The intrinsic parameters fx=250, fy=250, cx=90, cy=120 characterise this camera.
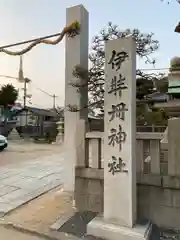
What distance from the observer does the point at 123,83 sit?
318 cm

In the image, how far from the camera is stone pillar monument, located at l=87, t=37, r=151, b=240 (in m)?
3.10

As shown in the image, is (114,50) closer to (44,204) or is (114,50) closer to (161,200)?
(161,200)

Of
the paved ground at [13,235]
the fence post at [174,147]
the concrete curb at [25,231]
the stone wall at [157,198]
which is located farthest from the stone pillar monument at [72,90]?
the fence post at [174,147]

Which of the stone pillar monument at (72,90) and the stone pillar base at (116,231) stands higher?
the stone pillar monument at (72,90)

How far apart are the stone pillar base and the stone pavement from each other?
1.65 m

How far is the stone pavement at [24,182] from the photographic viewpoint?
4.67 meters

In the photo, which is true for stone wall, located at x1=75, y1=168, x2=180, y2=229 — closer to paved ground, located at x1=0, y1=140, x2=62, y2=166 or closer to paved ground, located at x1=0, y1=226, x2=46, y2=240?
paved ground, located at x1=0, y1=226, x2=46, y2=240

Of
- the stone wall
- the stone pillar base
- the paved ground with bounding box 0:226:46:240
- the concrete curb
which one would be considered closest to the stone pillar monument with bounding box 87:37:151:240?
the stone pillar base

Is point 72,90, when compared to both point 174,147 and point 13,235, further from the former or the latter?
point 13,235

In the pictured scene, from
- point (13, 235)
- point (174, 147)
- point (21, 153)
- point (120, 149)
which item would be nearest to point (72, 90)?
point (120, 149)

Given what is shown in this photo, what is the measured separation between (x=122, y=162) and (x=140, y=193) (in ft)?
2.58

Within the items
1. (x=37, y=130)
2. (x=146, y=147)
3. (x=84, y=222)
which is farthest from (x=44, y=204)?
(x=37, y=130)

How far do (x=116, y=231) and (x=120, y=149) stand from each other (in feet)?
3.28

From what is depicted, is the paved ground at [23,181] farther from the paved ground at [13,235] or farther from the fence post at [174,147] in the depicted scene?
the fence post at [174,147]
